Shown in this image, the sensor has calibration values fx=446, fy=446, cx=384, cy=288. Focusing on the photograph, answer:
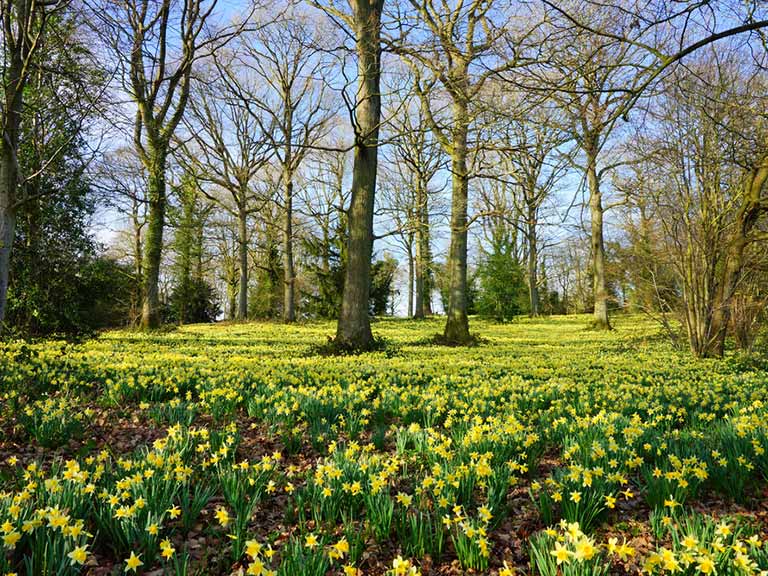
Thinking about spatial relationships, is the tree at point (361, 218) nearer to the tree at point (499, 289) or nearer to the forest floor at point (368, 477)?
the forest floor at point (368, 477)

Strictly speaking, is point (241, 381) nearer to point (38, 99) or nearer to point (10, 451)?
point (10, 451)

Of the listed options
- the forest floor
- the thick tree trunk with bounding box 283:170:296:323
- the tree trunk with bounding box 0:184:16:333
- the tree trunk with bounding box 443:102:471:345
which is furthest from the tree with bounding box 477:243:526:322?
the tree trunk with bounding box 0:184:16:333

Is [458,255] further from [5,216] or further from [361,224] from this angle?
[5,216]

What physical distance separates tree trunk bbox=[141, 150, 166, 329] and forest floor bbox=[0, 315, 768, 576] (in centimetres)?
826

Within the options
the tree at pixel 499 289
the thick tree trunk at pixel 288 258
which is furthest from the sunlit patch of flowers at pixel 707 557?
the tree at pixel 499 289

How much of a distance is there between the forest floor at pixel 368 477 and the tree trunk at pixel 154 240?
8.26m

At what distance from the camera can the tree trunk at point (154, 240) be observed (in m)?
13.5

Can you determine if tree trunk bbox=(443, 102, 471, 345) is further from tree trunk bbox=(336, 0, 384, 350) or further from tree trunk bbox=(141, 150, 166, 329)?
tree trunk bbox=(141, 150, 166, 329)

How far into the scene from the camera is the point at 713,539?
192 centimetres

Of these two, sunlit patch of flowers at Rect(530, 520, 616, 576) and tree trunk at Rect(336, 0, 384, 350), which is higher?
tree trunk at Rect(336, 0, 384, 350)

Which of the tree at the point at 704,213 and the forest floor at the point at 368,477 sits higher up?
the tree at the point at 704,213

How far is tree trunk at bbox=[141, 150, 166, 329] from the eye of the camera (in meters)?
13.5

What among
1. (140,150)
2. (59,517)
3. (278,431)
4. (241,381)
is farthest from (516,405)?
(140,150)

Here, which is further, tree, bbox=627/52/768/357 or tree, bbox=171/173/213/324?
tree, bbox=171/173/213/324
